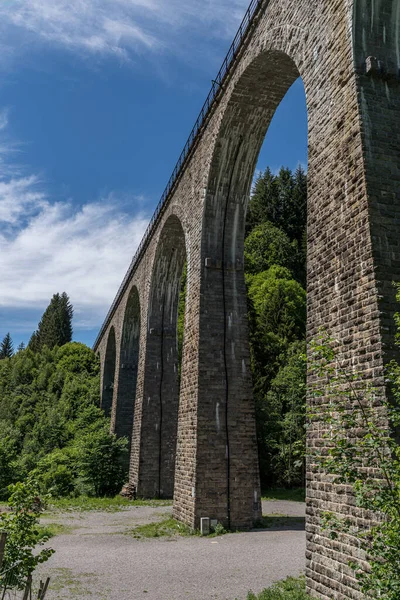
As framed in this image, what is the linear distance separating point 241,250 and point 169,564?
7.62 meters

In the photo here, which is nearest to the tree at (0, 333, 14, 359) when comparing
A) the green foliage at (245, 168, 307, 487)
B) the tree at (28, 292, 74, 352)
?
the tree at (28, 292, 74, 352)

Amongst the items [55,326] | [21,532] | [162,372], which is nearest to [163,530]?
[21,532]

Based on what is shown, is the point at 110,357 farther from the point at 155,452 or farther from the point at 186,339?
Result: the point at 186,339

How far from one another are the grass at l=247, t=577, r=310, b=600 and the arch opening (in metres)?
4.49

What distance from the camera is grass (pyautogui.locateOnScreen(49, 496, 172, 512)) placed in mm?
15719

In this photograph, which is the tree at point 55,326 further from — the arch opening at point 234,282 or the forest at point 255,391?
the arch opening at point 234,282

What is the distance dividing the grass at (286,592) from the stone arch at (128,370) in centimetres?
1852

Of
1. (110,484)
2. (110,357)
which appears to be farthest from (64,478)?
(110,357)

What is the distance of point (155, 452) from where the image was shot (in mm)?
18016

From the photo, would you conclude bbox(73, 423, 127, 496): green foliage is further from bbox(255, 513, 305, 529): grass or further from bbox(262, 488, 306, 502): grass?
bbox(255, 513, 305, 529): grass

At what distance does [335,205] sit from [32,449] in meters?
23.9

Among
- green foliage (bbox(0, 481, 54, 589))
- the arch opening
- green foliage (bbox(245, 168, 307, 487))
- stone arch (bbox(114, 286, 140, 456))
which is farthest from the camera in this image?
stone arch (bbox(114, 286, 140, 456))

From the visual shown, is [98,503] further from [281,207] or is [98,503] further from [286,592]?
[281,207]

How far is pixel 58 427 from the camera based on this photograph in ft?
89.7
